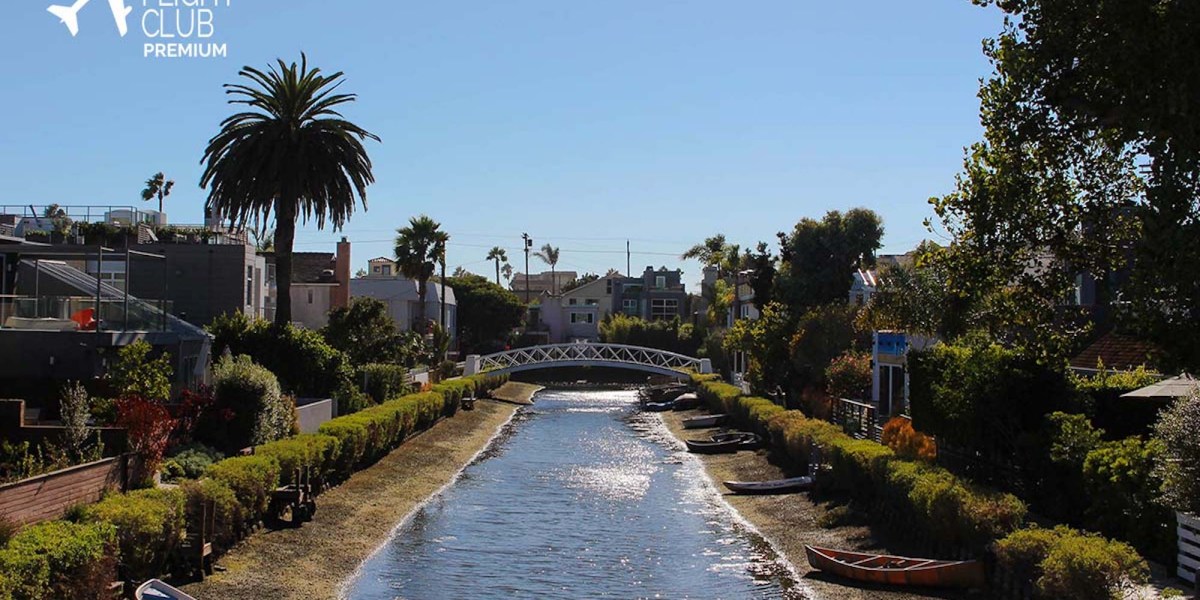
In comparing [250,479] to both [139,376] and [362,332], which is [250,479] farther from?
[362,332]

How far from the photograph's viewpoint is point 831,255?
67.6 metres

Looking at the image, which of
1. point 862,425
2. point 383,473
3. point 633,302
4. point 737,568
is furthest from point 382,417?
point 633,302

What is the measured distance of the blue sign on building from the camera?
50375 mm

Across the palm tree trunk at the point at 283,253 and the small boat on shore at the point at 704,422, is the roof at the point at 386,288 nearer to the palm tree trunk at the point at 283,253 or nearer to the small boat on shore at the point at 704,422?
the small boat on shore at the point at 704,422

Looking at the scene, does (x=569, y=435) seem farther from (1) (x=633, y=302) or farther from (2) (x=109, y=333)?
(1) (x=633, y=302)

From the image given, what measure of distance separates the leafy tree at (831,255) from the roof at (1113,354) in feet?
93.8

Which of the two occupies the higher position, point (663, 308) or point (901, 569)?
point (663, 308)

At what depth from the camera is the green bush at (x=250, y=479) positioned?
2856cm

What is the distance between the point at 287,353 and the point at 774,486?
68.2 ft

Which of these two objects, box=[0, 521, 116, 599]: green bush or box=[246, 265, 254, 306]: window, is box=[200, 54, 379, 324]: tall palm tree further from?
box=[0, 521, 116, 599]: green bush

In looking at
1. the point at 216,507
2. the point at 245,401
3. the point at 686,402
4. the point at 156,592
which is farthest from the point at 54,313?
the point at 686,402

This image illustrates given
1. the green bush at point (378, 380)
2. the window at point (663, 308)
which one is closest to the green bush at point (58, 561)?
the green bush at point (378, 380)

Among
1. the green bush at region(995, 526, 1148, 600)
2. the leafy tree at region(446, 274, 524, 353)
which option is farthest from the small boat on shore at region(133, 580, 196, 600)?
the leafy tree at region(446, 274, 524, 353)

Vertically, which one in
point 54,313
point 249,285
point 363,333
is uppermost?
point 249,285
